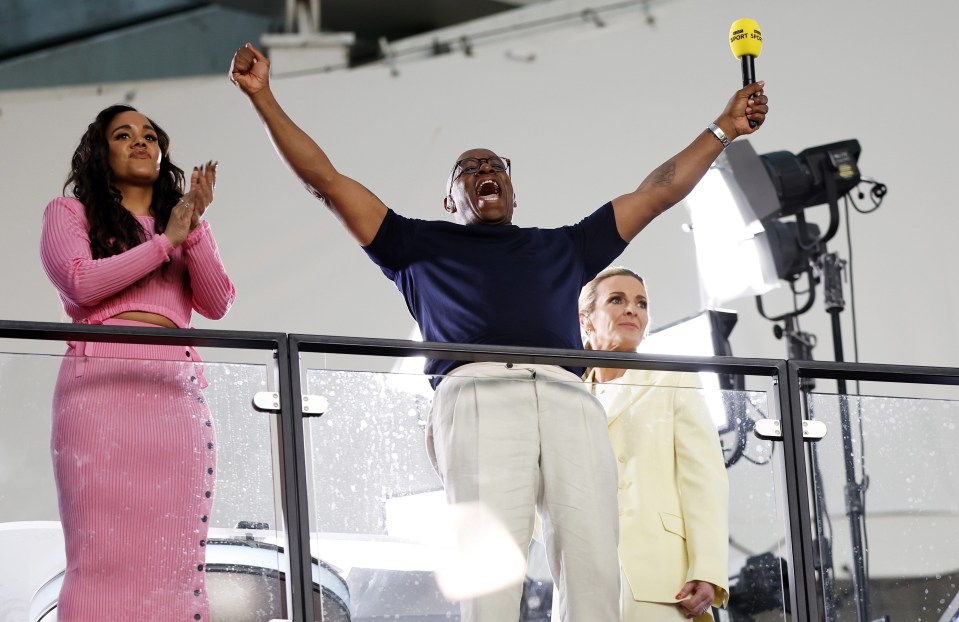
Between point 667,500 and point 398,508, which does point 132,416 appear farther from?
point 667,500

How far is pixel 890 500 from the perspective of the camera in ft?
11.7

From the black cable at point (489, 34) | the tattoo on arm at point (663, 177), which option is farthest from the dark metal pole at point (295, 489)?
the black cable at point (489, 34)

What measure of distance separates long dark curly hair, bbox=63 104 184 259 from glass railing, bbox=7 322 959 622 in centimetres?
28

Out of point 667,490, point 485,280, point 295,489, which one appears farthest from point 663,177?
point 295,489

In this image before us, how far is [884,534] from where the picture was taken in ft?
11.6

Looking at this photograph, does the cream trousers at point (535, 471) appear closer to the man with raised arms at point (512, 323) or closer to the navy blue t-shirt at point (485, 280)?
the man with raised arms at point (512, 323)

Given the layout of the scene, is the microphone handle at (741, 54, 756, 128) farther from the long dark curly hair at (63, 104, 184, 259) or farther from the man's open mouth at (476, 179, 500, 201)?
the long dark curly hair at (63, 104, 184, 259)

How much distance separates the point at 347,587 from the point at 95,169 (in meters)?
1.09

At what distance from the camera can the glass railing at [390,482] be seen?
9.96 ft

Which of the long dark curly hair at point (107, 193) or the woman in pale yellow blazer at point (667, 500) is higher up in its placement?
the long dark curly hair at point (107, 193)

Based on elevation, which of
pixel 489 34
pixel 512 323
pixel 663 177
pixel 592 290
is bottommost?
pixel 512 323

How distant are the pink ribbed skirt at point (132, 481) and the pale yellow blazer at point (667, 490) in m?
0.94

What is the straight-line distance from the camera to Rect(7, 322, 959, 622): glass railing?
3.04 metres

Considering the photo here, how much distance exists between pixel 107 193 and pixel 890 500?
1939 millimetres
